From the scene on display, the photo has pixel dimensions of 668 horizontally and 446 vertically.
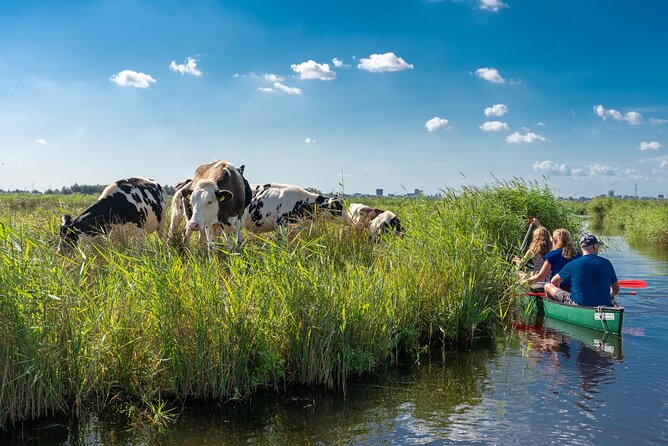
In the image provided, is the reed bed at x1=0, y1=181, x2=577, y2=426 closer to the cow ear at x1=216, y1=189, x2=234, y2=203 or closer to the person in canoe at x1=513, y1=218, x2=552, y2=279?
the cow ear at x1=216, y1=189, x2=234, y2=203

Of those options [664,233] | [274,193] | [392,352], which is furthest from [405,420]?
[664,233]

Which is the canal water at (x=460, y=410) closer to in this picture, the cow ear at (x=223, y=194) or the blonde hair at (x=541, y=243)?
the blonde hair at (x=541, y=243)

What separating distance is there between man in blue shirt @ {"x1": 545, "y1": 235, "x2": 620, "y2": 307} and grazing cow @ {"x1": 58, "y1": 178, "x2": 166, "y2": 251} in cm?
838

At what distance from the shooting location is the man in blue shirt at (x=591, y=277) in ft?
30.0

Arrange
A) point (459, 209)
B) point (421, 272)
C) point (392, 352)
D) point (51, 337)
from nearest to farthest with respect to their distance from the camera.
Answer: point (51, 337) → point (392, 352) → point (421, 272) → point (459, 209)

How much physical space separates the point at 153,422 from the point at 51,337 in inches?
49.9

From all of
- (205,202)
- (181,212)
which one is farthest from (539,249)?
(181,212)

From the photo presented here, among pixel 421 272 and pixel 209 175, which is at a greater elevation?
pixel 209 175

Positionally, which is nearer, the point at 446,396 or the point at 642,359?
the point at 446,396

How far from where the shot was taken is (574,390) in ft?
21.7

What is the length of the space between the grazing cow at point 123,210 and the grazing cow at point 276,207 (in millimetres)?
2117

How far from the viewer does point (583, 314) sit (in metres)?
9.37

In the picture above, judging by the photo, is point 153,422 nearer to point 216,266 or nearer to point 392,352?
point 216,266

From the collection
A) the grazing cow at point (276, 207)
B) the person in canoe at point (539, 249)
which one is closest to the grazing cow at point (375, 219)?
the grazing cow at point (276, 207)
